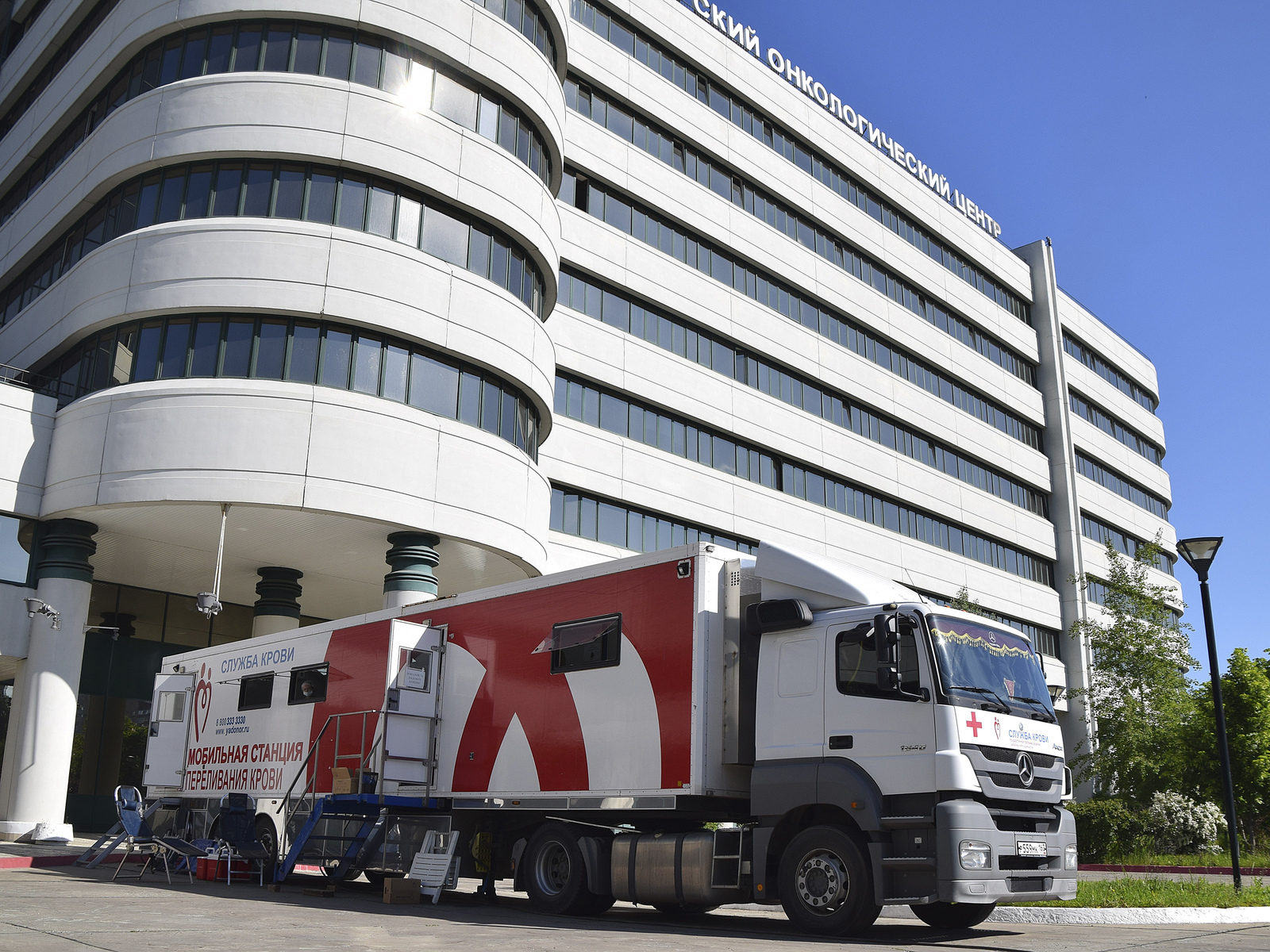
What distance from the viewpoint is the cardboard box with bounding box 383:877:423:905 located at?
13125 millimetres

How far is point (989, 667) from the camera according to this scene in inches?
424

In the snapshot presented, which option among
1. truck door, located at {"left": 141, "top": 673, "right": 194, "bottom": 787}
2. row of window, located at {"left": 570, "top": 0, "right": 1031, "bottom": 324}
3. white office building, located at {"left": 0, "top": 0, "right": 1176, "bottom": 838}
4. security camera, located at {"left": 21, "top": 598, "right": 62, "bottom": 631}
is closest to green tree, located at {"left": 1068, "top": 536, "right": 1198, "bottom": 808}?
white office building, located at {"left": 0, "top": 0, "right": 1176, "bottom": 838}

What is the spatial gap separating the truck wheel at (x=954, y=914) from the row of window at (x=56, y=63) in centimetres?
2680

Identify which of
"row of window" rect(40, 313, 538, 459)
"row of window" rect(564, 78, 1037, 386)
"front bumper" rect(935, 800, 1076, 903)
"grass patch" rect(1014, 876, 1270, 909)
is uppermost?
"row of window" rect(564, 78, 1037, 386)

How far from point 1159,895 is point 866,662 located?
5.49 metres

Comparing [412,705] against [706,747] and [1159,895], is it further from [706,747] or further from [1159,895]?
[1159,895]

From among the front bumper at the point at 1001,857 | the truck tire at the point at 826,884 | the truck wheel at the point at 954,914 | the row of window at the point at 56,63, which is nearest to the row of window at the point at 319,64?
the row of window at the point at 56,63

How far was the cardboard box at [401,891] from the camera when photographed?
43.1 ft

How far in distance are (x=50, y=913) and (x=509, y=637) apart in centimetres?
562

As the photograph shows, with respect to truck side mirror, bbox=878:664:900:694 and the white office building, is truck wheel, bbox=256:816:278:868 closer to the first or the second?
the white office building

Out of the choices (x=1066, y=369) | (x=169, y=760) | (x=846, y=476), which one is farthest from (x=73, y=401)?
(x=1066, y=369)

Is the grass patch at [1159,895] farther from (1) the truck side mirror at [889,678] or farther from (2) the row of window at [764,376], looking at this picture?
(2) the row of window at [764,376]

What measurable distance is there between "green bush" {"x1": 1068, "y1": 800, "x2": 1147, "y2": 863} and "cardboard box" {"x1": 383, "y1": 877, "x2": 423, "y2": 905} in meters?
15.6

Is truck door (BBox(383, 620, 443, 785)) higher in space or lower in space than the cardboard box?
higher
